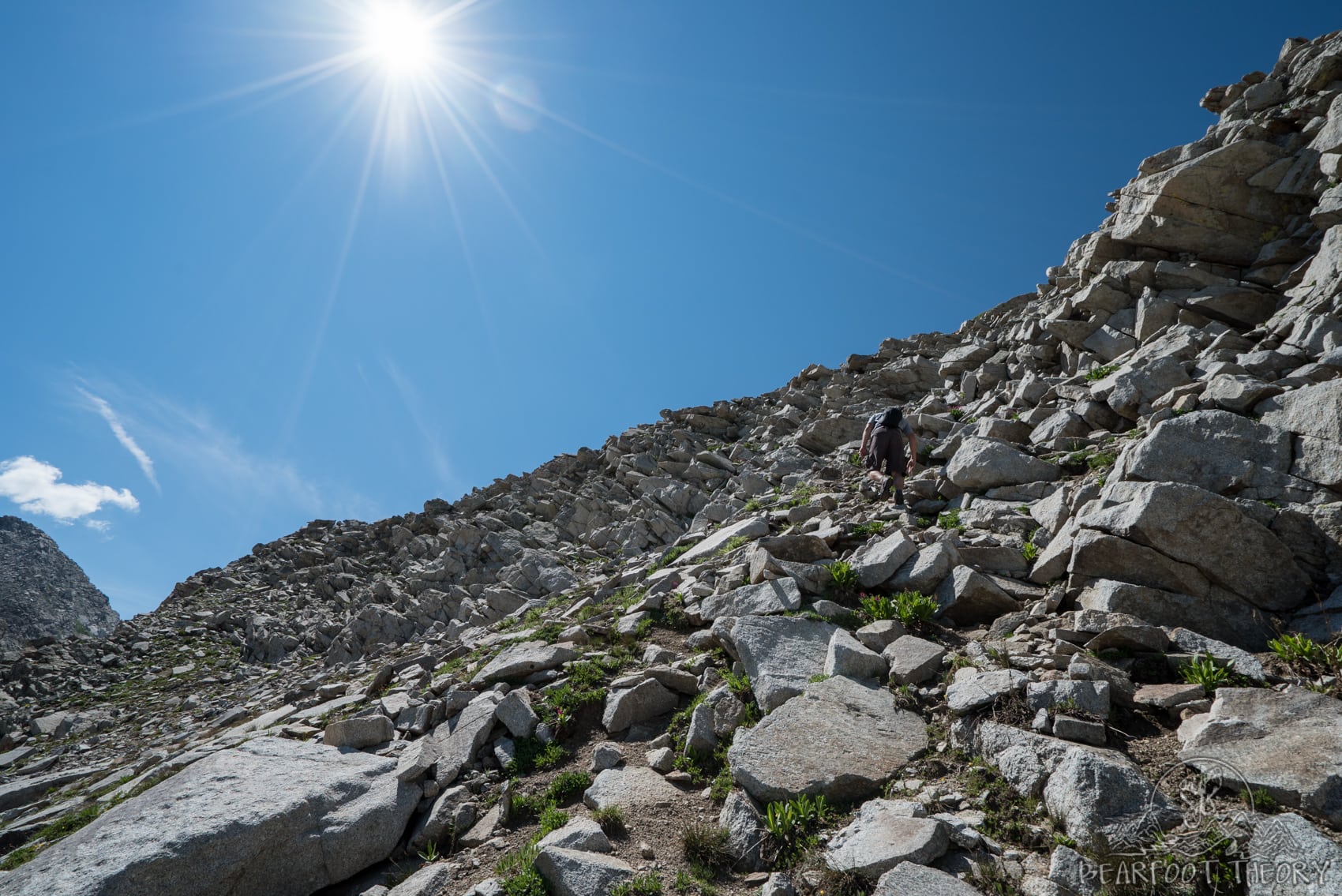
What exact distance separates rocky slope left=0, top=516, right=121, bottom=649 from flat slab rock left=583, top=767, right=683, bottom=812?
4973 centimetres

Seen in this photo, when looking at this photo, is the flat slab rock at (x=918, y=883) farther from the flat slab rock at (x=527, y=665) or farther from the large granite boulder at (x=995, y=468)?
the large granite boulder at (x=995, y=468)

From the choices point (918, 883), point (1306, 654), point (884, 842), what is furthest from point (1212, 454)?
point (918, 883)

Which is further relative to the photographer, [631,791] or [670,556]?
[670,556]

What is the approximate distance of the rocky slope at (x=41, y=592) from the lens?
41938mm

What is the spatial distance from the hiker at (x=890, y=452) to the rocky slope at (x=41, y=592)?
5129 centimetres

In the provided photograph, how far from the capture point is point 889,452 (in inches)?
542

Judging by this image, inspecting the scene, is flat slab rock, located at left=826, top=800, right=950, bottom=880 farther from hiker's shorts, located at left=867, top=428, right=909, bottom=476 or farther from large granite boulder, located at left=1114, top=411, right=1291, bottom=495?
hiker's shorts, located at left=867, top=428, right=909, bottom=476

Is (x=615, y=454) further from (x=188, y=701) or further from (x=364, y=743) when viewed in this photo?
(x=364, y=743)

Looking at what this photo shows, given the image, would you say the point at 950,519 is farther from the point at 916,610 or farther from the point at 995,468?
the point at 916,610

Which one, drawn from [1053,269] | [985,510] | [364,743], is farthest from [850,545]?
[1053,269]

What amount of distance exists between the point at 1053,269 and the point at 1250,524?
2233cm

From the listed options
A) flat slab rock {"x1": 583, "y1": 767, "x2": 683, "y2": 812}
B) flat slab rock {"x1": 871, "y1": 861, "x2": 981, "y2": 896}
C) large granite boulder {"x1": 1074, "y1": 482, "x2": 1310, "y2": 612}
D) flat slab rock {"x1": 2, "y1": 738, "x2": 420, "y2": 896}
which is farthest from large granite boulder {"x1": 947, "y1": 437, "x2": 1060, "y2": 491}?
flat slab rock {"x1": 2, "y1": 738, "x2": 420, "y2": 896}

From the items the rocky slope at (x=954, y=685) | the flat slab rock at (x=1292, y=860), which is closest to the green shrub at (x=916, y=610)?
the rocky slope at (x=954, y=685)

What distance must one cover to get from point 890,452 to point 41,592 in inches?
2440
